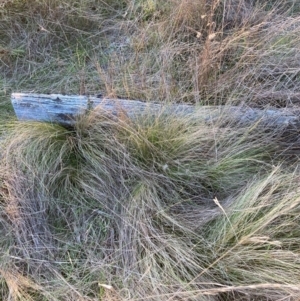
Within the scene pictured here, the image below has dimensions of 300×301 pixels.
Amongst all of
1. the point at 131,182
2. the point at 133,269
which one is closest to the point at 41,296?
the point at 133,269

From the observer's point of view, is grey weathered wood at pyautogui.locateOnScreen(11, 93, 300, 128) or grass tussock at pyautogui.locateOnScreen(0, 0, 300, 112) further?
grass tussock at pyautogui.locateOnScreen(0, 0, 300, 112)

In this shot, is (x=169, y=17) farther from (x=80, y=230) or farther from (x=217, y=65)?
(x=80, y=230)

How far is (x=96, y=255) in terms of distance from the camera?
1.73 meters

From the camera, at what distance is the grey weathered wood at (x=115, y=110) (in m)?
2.06

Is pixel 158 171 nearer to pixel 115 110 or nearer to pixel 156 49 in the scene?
pixel 115 110

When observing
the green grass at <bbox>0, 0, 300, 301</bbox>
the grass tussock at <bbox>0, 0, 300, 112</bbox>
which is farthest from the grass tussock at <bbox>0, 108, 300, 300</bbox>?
the grass tussock at <bbox>0, 0, 300, 112</bbox>

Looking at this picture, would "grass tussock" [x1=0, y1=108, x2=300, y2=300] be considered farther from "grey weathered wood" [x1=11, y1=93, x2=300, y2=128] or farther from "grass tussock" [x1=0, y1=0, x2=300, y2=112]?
"grass tussock" [x1=0, y1=0, x2=300, y2=112]

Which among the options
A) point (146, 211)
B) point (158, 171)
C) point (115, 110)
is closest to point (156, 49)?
point (115, 110)

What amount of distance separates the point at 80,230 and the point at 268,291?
0.83m

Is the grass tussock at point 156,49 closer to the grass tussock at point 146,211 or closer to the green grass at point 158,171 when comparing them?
the green grass at point 158,171

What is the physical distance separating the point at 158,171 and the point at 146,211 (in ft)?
0.80

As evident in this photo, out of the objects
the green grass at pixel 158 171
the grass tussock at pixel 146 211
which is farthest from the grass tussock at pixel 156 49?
the grass tussock at pixel 146 211

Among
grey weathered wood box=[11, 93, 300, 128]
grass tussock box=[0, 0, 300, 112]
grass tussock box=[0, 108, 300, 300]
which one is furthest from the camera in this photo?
grass tussock box=[0, 0, 300, 112]

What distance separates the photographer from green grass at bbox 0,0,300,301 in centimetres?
157
